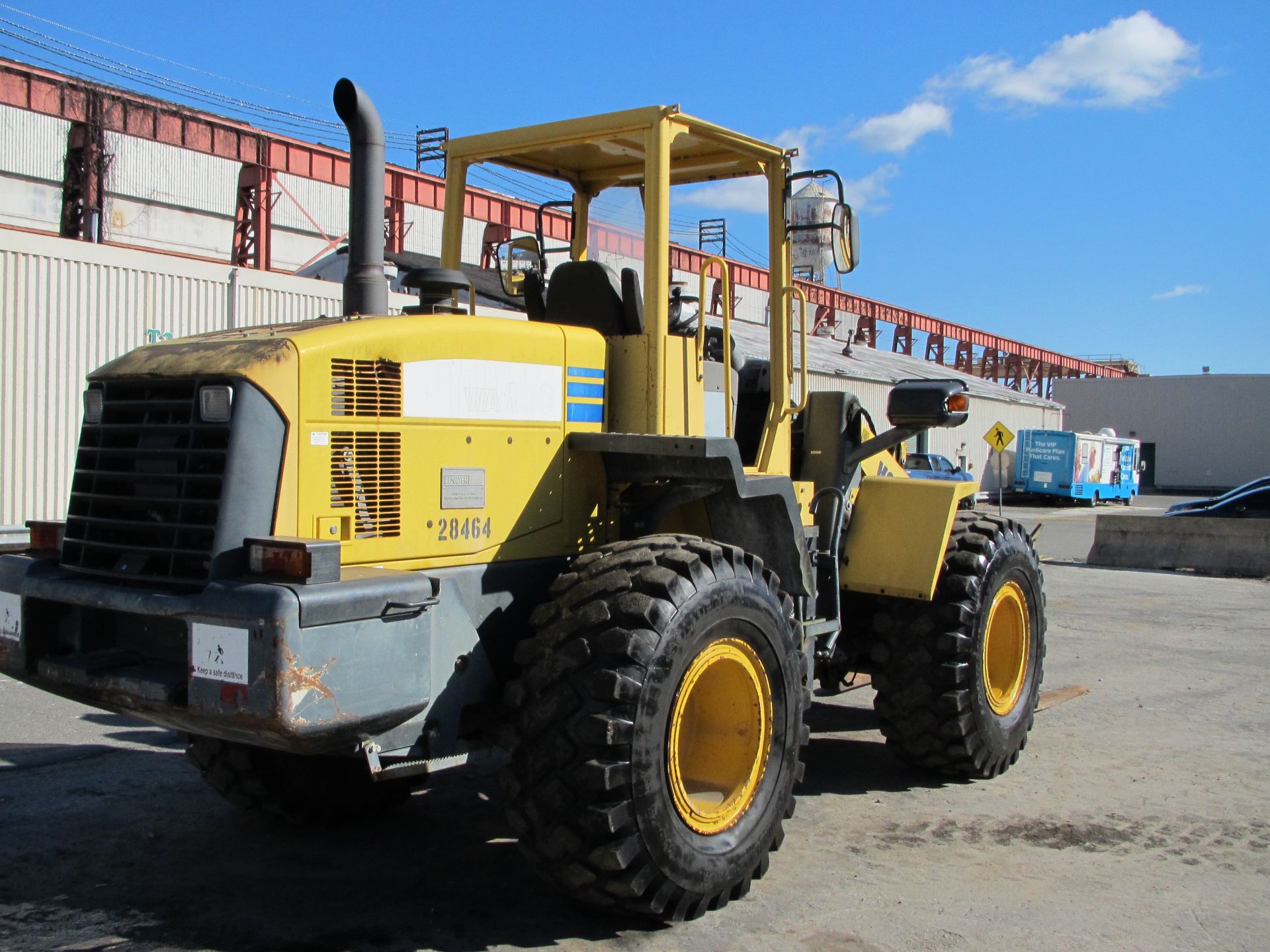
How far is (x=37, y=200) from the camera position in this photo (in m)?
30.5

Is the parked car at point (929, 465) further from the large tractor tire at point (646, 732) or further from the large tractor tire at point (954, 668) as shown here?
the large tractor tire at point (646, 732)

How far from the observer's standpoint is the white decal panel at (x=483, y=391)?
165 inches

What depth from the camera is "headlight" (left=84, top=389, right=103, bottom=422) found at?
13.9ft

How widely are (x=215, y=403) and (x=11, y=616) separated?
1231 mm

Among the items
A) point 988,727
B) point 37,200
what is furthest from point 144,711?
point 37,200

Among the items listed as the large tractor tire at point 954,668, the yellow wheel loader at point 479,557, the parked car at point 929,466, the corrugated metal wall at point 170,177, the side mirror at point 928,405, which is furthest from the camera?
the corrugated metal wall at point 170,177

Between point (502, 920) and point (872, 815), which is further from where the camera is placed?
point (872, 815)

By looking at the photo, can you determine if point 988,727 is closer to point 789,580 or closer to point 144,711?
point 789,580

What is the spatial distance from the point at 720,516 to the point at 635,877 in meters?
1.83

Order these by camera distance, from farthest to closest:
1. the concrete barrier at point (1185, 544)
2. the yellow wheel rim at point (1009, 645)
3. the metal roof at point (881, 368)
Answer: the metal roof at point (881, 368) < the concrete barrier at point (1185, 544) < the yellow wheel rim at point (1009, 645)

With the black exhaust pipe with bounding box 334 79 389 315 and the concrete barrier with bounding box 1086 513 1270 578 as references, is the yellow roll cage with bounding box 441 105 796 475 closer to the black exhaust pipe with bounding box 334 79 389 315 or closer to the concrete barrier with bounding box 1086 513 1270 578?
the black exhaust pipe with bounding box 334 79 389 315

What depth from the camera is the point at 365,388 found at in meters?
4.03

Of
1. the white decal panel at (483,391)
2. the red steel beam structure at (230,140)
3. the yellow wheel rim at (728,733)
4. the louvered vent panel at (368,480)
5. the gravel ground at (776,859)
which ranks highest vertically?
the red steel beam structure at (230,140)

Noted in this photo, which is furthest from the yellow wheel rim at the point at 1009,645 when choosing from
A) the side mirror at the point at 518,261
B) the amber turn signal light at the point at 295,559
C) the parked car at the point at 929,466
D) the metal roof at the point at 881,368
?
the metal roof at the point at 881,368
